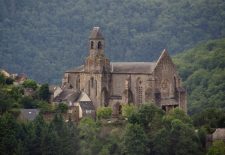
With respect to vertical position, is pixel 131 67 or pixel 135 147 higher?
pixel 131 67

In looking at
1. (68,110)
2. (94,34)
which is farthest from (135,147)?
(94,34)

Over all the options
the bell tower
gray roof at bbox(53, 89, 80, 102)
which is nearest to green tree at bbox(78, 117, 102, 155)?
gray roof at bbox(53, 89, 80, 102)

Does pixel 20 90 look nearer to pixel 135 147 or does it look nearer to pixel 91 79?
pixel 91 79

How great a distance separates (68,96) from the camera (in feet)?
419

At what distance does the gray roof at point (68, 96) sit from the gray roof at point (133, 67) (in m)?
4.67

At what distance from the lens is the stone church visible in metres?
128

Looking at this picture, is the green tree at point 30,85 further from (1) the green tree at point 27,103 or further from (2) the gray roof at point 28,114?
(2) the gray roof at point 28,114

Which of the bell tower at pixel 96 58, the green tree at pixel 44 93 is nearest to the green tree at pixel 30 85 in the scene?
the green tree at pixel 44 93

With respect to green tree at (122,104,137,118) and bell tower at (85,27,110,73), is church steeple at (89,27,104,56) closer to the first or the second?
bell tower at (85,27,110,73)

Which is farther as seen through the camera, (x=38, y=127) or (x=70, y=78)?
(x=70, y=78)

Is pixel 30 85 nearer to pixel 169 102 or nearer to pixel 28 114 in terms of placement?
pixel 28 114

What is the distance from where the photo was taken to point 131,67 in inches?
5113

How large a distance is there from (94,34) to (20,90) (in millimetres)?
9968

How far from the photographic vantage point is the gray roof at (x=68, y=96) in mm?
127125
